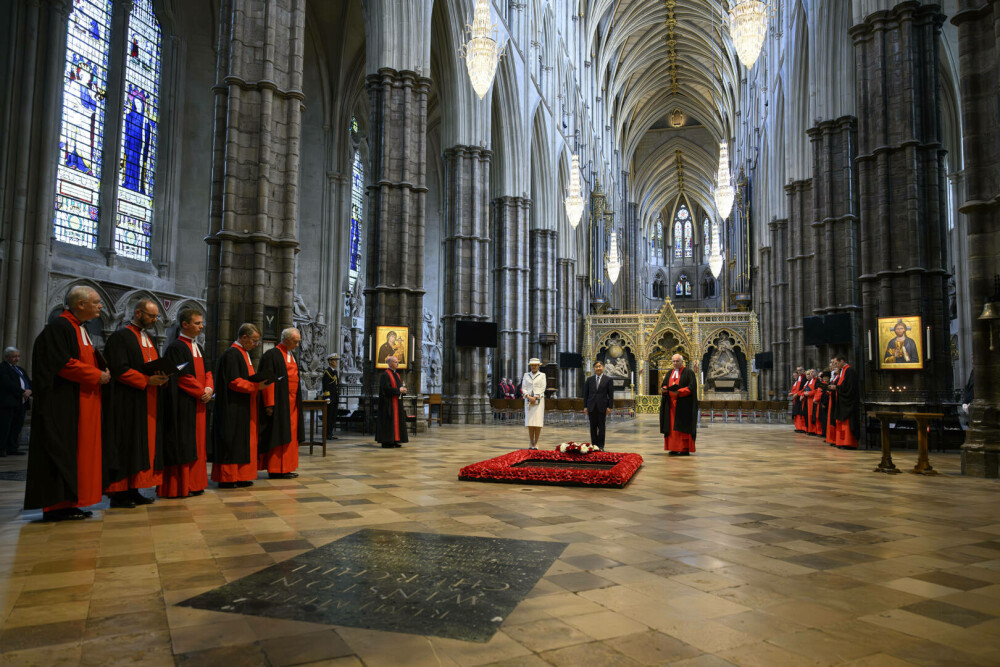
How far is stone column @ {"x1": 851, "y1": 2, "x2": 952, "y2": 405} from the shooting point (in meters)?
12.3

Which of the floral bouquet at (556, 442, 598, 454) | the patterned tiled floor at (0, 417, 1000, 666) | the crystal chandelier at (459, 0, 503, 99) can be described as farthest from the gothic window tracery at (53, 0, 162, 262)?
the floral bouquet at (556, 442, 598, 454)

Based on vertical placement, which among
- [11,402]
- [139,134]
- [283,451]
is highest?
[139,134]

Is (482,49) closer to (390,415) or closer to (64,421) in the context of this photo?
(390,415)

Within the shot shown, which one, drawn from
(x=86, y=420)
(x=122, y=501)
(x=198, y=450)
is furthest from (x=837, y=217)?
(x=86, y=420)

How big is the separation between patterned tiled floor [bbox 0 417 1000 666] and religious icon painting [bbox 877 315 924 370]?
5506 mm

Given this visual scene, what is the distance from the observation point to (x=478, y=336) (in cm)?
1933

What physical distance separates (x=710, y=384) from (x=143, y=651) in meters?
31.7

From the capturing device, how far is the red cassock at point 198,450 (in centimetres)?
608

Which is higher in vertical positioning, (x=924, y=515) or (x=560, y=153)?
(x=560, y=153)

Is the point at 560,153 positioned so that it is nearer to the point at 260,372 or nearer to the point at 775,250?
the point at 775,250

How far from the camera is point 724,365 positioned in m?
32.0

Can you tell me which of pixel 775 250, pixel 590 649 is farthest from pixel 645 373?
pixel 590 649

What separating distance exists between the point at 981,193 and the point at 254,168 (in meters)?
10.1

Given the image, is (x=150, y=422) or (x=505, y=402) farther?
Result: (x=505, y=402)
